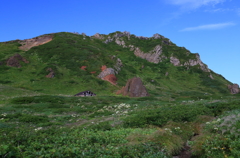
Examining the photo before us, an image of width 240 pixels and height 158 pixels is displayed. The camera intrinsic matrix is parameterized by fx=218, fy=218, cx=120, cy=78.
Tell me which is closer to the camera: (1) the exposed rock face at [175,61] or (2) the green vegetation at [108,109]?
(2) the green vegetation at [108,109]

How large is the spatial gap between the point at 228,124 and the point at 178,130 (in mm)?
4480

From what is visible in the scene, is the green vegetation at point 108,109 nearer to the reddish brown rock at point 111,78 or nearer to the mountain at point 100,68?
the mountain at point 100,68

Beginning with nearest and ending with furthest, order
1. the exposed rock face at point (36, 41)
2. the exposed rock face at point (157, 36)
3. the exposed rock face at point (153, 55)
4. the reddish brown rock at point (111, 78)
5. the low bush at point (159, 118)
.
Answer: the low bush at point (159, 118), the reddish brown rock at point (111, 78), the exposed rock face at point (36, 41), the exposed rock face at point (153, 55), the exposed rock face at point (157, 36)

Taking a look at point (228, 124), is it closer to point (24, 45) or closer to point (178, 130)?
point (178, 130)

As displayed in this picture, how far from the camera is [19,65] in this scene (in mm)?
92875

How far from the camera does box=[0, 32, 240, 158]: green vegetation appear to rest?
14.9 m

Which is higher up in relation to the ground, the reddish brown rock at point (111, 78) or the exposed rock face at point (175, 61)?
the exposed rock face at point (175, 61)

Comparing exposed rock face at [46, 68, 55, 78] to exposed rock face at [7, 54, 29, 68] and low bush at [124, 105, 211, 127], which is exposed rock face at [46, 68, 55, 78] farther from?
low bush at [124, 105, 211, 127]

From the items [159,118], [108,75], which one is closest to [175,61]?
[108,75]

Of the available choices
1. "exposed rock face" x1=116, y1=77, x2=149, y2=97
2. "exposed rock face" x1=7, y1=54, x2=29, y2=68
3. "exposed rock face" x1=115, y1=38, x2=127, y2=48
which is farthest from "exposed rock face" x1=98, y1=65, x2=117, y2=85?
"exposed rock face" x1=115, y1=38, x2=127, y2=48

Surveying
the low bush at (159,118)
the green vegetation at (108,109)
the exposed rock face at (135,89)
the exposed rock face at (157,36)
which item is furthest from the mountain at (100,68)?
the low bush at (159,118)

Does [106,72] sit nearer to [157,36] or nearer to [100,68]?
[100,68]

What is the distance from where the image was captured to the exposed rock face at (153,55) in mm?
144875

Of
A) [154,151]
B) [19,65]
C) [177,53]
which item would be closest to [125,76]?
[19,65]
